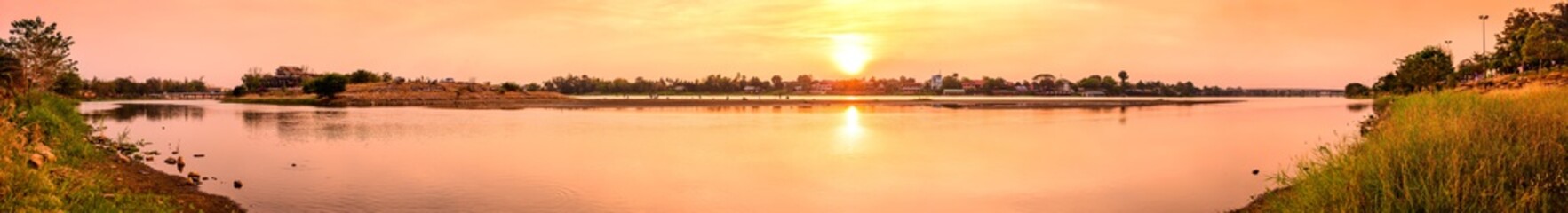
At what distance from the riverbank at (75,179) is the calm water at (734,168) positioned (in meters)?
1.37

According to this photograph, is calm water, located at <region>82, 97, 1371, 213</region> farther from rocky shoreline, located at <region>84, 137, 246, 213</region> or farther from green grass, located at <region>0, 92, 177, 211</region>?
green grass, located at <region>0, 92, 177, 211</region>

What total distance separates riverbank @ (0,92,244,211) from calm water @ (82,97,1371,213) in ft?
4.48

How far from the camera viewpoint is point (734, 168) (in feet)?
100

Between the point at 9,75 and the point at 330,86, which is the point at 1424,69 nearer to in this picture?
the point at 9,75

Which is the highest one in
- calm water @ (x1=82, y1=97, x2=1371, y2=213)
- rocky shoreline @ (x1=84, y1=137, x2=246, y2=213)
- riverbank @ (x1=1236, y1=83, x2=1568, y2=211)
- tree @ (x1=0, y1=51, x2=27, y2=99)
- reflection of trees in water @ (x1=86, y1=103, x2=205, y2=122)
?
tree @ (x1=0, y1=51, x2=27, y2=99)

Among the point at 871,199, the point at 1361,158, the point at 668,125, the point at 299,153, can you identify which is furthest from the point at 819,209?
the point at 668,125

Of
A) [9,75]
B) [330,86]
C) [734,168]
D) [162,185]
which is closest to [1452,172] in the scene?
[734,168]

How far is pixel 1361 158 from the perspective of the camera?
14242 millimetres

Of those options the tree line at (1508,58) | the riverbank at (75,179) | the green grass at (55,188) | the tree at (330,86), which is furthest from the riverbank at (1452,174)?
the tree at (330,86)

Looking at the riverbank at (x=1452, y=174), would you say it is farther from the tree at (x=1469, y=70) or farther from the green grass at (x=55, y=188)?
the tree at (x=1469, y=70)

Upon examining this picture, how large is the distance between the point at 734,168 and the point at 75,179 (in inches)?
701

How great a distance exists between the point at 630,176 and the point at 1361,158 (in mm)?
18334

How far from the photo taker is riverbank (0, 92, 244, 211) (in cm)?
1309

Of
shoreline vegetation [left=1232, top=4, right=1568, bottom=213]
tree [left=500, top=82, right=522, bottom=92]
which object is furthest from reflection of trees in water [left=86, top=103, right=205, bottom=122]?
tree [left=500, top=82, right=522, bottom=92]
